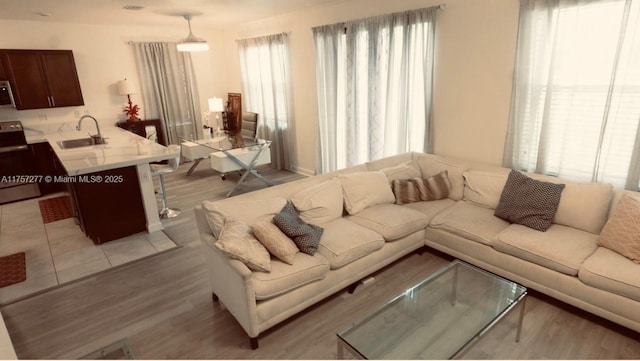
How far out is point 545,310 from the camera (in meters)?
2.48

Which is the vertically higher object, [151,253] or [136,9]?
[136,9]

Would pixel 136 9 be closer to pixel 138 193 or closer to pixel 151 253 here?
pixel 138 193

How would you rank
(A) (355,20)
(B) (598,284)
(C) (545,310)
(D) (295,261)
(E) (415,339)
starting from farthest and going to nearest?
(A) (355,20)
(C) (545,310)
(D) (295,261)
(B) (598,284)
(E) (415,339)

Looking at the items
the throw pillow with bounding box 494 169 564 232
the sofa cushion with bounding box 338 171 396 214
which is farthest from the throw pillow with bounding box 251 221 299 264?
the throw pillow with bounding box 494 169 564 232

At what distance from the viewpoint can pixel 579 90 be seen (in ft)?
9.23

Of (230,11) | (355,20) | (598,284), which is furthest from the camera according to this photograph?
(230,11)

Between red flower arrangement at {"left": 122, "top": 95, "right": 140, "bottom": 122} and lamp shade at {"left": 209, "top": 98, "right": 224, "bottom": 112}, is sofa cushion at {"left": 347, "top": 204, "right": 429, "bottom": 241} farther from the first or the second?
red flower arrangement at {"left": 122, "top": 95, "right": 140, "bottom": 122}

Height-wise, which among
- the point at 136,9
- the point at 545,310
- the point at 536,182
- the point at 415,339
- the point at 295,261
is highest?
the point at 136,9

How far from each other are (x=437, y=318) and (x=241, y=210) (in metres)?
1.51

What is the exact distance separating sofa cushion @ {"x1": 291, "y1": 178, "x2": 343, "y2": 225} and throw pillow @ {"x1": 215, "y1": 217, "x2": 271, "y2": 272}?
0.65 meters

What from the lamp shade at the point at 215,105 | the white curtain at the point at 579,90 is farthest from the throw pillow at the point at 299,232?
the lamp shade at the point at 215,105

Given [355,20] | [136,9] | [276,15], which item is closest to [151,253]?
[136,9]

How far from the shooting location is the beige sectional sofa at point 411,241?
2.16 m

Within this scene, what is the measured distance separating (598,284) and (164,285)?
3.17 m
